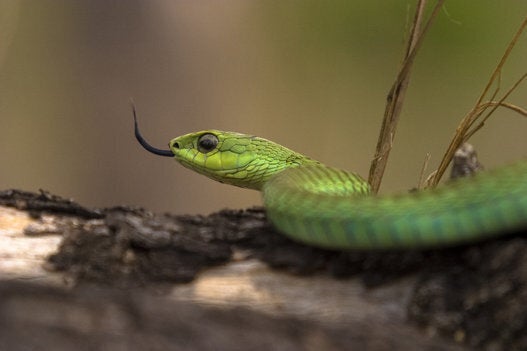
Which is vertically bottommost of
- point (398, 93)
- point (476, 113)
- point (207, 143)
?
point (476, 113)

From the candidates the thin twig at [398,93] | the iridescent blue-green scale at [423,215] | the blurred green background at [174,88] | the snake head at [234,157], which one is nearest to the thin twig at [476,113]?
the thin twig at [398,93]

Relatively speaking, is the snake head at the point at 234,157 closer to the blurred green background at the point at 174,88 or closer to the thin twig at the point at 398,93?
the thin twig at the point at 398,93

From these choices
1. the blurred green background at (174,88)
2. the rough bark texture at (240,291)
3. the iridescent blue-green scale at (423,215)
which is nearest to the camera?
the rough bark texture at (240,291)

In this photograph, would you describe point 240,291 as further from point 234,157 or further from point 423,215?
point 234,157

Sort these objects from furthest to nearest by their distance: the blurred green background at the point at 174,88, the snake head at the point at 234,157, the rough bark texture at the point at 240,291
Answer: the blurred green background at the point at 174,88 → the snake head at the point at 234,157 → the rough bark texture at the point at 240,291

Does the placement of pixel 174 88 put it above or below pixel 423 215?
above

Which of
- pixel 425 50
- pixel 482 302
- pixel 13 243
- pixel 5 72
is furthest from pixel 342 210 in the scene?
pixel 5 72

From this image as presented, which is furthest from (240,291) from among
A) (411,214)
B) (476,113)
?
(476,113)
